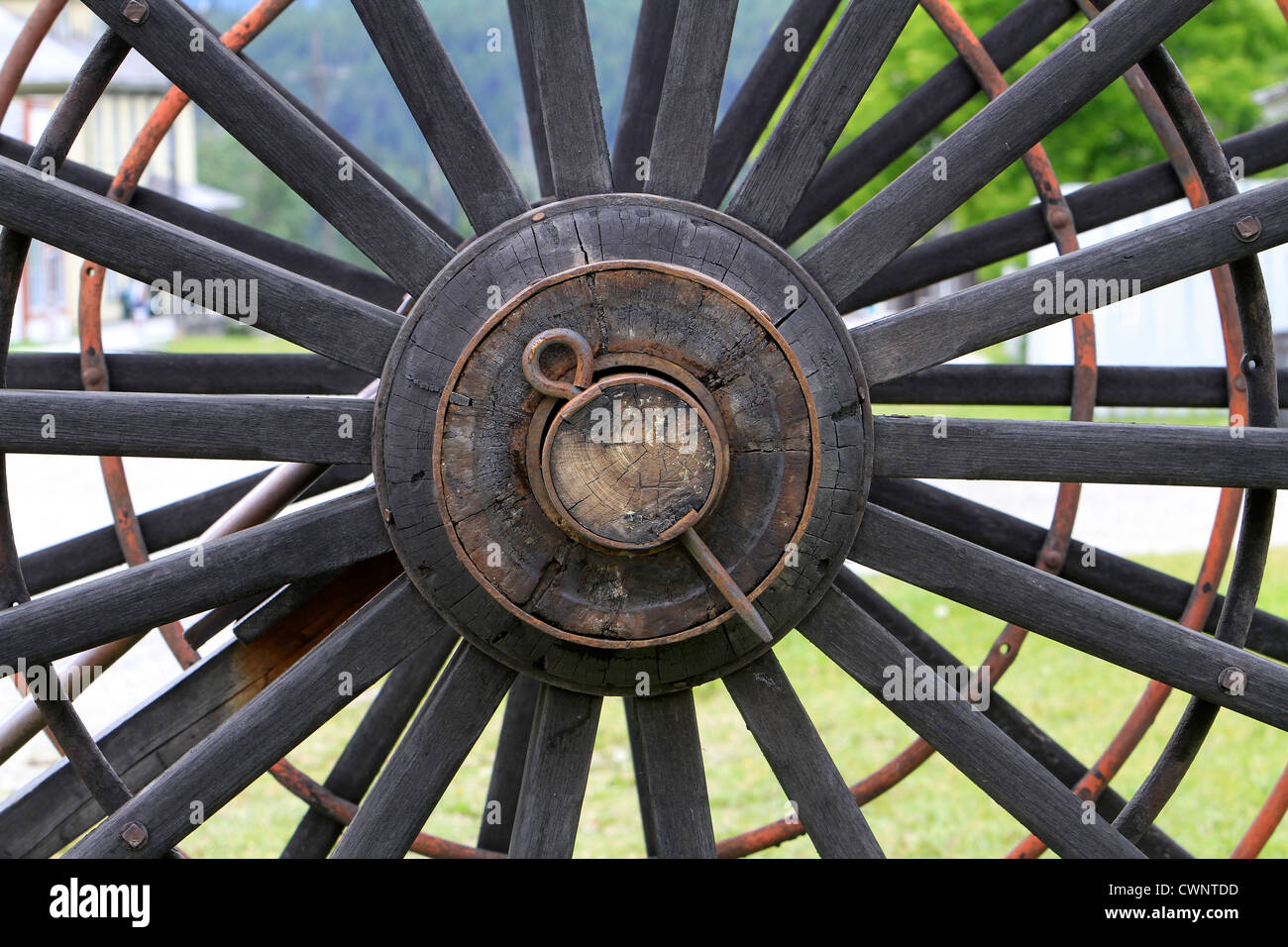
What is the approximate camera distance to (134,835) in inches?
89.0

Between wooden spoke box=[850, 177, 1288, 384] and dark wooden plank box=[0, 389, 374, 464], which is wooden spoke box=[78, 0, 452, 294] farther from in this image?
wooden spoke box=[850, 177, 1288, 384]

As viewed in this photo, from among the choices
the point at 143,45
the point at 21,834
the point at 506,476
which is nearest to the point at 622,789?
the point at 21,834

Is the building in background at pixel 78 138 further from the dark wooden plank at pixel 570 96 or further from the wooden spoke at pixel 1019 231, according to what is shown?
the dark wooden plank at pixel 570 96

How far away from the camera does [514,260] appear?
88.3 inches

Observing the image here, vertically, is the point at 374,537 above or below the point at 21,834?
above

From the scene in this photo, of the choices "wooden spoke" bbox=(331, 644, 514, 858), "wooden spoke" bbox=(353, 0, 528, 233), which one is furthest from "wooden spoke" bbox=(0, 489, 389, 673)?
"wooden spoke" bbox=(353, 0, 528, 233)

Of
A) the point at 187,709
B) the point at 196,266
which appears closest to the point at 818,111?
the point at 196,266

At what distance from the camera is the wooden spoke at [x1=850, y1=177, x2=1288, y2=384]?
7.52 ft

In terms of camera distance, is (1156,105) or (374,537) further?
(1156,105)

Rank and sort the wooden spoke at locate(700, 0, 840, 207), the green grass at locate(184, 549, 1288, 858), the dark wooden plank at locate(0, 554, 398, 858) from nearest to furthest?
the dark wooden plank at locate(0, 554, 398, 858)
the wooden spoke at locate(700, 0, 840, 207)
the green grass at locate(184, 549, 1288, 858)

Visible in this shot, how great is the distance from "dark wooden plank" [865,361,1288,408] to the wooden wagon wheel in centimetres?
116

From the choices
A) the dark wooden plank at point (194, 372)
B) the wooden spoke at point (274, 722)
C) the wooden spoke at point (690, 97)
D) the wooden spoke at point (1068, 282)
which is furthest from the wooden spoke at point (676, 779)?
the dark wooden plank at point (194, 372)
